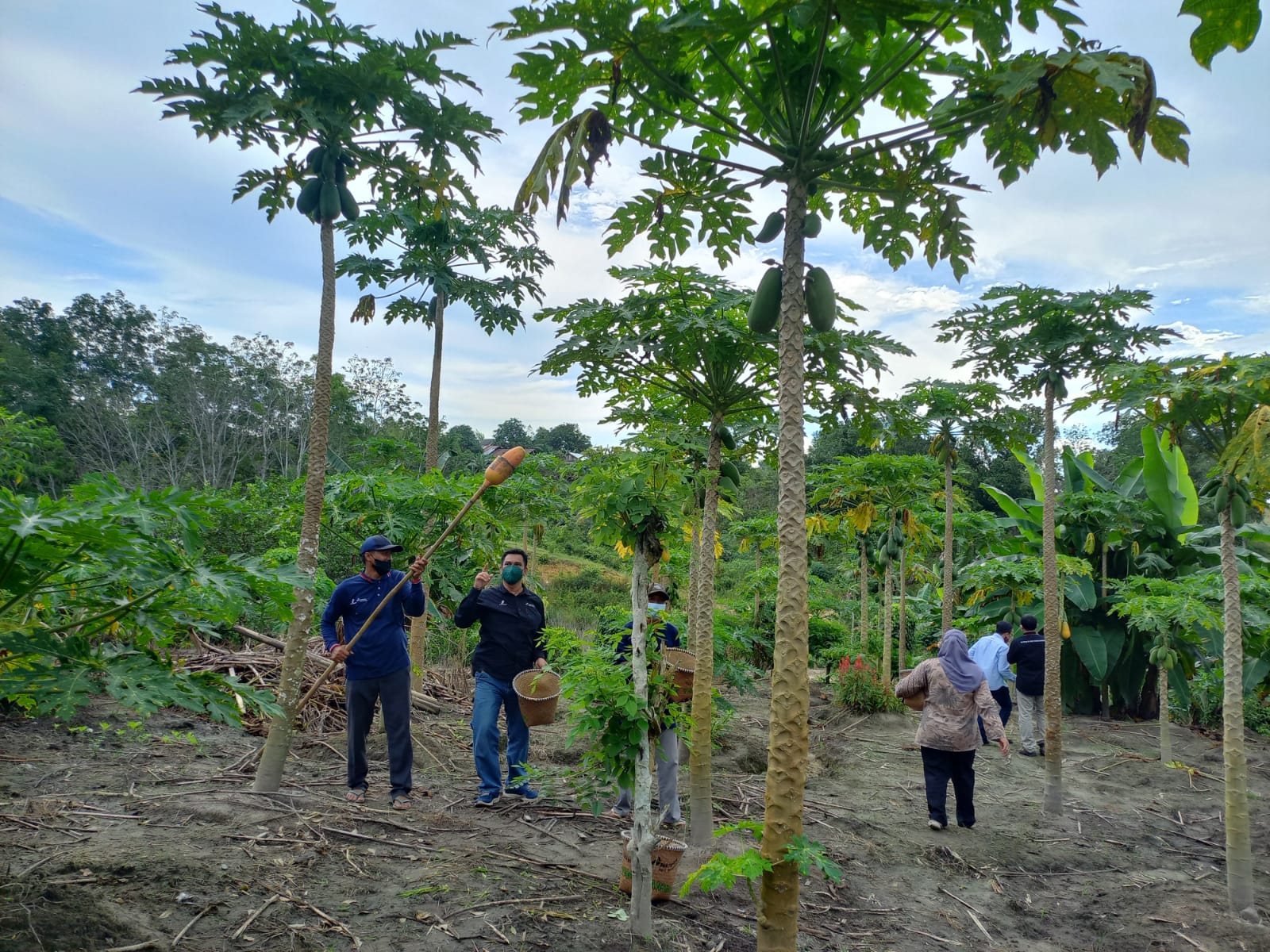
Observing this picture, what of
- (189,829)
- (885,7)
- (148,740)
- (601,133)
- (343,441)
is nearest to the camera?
(885,7)

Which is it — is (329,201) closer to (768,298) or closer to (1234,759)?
(768,298)

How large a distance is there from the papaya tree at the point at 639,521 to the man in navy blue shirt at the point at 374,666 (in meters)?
2.12

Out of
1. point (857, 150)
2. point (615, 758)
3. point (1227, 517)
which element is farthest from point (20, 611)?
point (1227, 517)

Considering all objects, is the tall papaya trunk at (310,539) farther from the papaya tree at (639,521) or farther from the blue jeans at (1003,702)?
the blue jeans at (1003,702)

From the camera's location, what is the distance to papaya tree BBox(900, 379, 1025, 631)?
8.82 metres

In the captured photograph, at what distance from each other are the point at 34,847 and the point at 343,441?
32296 millimetres

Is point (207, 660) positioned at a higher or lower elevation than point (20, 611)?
lower

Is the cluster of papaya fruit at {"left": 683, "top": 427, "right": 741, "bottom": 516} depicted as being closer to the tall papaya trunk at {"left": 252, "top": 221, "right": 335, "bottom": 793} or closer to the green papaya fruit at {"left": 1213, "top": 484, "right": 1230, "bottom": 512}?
the tall papaya trunk at {"left": 252, "top": 221, "right": 335, "bottom": 793}

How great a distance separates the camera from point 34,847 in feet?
13.1

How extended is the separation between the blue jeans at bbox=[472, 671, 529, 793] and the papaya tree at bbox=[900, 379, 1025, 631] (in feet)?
16.9

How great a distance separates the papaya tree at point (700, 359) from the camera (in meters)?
4.99

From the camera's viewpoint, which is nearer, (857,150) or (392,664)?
(857,150)

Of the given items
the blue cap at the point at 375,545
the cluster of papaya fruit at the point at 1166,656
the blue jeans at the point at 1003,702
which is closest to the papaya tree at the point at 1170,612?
the cluster of papaya fruit at the point at 1166,656

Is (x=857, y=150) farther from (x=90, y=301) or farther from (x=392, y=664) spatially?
(x=90, y=301)
